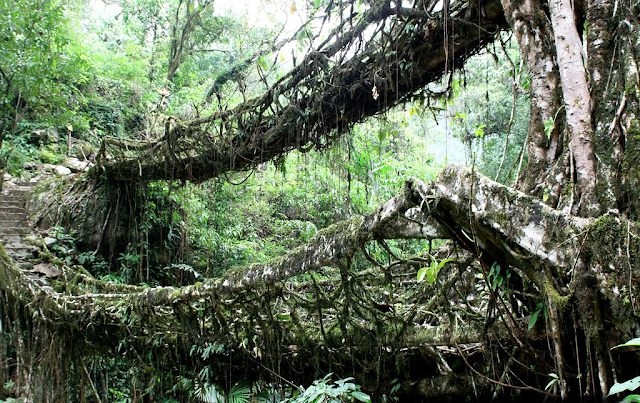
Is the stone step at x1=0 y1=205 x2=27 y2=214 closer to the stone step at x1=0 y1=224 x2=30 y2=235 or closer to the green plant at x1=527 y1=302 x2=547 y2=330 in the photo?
the stone step at x1=0 y1=224 x2=30 y2=235

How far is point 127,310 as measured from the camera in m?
4.09

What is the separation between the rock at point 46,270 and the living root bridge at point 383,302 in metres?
0.99

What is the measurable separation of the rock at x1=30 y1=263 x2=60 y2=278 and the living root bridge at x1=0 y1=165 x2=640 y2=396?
995 millimetres

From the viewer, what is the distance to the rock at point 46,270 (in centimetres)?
616

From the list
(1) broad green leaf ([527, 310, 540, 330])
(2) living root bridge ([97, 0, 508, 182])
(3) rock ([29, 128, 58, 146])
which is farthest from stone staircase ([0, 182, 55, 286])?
(1) broad green leaf ([527, 310, 540, 330])

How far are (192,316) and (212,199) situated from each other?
4591 mm

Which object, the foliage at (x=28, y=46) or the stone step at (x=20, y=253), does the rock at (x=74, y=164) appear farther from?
the foliage at (x=28, y=46)

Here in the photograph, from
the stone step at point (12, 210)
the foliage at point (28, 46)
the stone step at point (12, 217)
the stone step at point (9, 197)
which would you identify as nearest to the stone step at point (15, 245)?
the stone step at point (12, 217)

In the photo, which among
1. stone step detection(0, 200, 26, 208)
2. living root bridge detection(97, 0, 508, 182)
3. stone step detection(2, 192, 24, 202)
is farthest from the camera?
stone step detection(2, 192, 24, 202)

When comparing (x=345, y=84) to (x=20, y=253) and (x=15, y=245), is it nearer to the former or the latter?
(x=20, y=253)

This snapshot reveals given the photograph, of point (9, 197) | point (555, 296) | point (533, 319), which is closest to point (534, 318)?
point (533, 319)

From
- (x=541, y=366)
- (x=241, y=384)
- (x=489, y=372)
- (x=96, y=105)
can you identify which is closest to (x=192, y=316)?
(x=241, y=384)

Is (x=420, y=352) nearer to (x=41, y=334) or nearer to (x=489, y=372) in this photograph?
(x=489, y=372)

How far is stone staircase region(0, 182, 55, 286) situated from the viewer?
6336 mm
